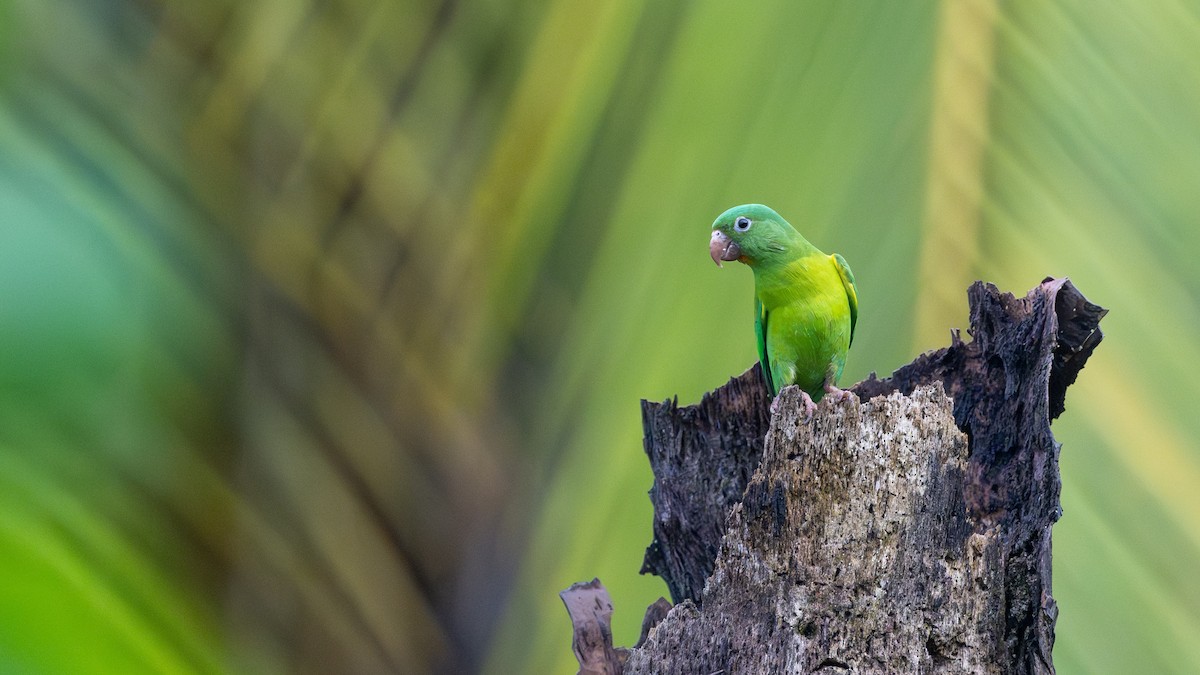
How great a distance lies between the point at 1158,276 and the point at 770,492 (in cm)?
169

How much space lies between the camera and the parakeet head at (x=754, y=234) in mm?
2215

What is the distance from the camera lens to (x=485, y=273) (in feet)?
9.27

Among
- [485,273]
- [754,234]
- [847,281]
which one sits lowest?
[847,281]

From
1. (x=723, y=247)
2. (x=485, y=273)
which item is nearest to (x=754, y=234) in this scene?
(x=723, y=247)

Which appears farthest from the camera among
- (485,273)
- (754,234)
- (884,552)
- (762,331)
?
(485,273)

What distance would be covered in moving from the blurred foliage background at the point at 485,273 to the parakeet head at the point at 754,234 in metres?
0.37

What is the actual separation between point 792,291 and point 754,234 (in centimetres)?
17

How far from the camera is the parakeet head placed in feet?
7.27

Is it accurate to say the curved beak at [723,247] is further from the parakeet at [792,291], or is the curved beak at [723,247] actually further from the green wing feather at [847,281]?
the green wing feather at [847,281]

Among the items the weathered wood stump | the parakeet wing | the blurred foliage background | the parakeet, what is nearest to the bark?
the weathered wood stump

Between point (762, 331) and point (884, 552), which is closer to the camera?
point (884, 552)

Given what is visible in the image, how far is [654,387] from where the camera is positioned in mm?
2768

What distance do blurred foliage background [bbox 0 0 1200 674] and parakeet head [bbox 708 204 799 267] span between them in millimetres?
375

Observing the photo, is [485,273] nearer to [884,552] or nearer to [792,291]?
[792,291]
